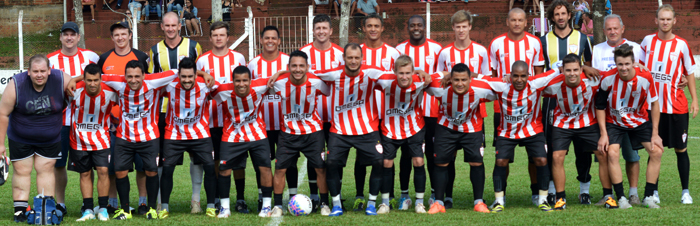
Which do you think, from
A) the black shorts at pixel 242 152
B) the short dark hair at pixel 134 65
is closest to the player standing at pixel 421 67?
the black shorts at pixel 242 152

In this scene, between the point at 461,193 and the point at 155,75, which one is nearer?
the point at 155,75

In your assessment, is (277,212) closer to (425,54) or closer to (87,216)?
(87,216)

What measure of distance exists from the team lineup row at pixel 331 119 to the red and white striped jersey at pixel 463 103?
0.04ft

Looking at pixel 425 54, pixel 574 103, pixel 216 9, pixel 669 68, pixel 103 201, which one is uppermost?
pixel 216 9

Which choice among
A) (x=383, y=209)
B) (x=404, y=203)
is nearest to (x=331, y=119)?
(x=383, y=209)

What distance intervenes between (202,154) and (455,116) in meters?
2.46

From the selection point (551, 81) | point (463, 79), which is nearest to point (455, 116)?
point (463, 79)

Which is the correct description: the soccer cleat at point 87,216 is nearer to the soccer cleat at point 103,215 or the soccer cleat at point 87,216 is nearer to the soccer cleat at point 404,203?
the soccer cleat at point 103,215

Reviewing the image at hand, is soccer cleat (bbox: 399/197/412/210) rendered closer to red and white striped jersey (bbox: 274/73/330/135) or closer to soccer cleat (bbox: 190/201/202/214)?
red and white striped jersey (bbox: 274/73/330/135)

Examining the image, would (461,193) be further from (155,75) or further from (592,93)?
(155,75)

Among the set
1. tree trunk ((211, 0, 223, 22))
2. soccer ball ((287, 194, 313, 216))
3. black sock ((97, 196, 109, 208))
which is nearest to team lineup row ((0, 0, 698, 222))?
black sock ((97, 196, 109, 208))

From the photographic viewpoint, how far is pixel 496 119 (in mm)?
7223

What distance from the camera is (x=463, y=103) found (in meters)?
6.59

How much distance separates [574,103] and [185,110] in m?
3.73
